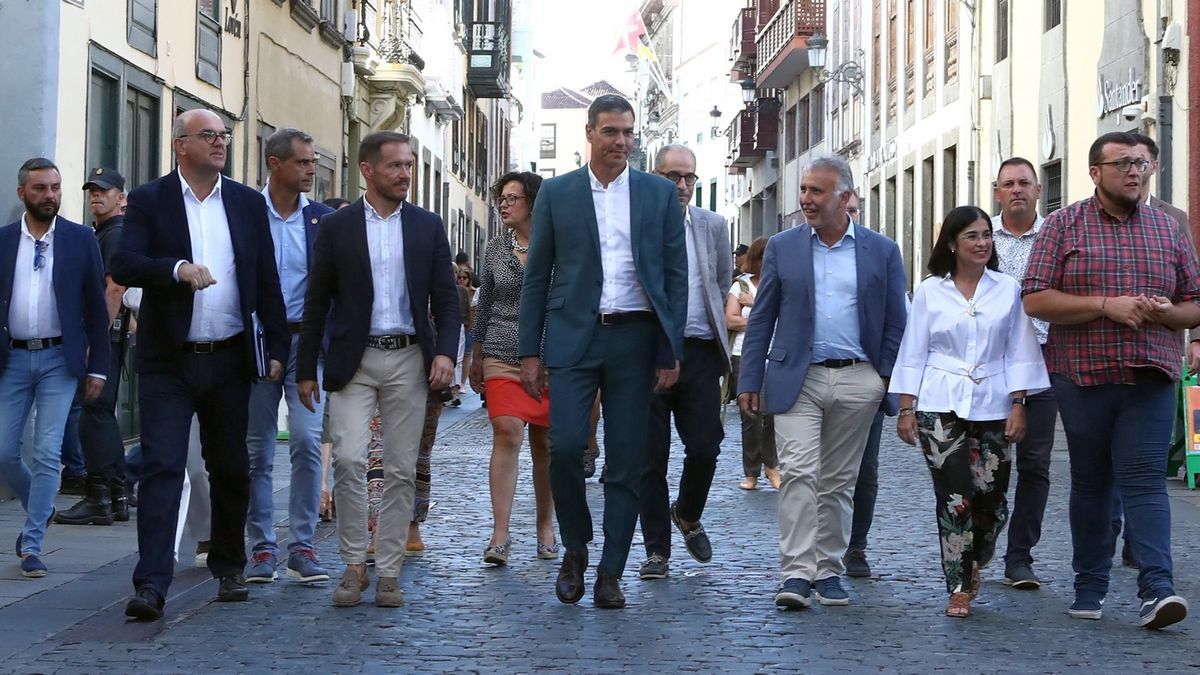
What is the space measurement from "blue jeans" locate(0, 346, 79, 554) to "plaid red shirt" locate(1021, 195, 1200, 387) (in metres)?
4.24

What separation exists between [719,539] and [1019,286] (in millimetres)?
2747

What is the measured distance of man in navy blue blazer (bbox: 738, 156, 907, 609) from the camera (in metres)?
7.67

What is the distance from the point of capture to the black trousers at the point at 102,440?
1041 cm

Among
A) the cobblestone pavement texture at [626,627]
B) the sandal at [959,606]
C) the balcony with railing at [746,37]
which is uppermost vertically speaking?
the balcony with railing at [746,37]

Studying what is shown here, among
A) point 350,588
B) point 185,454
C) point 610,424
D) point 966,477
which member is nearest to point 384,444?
point 350,588

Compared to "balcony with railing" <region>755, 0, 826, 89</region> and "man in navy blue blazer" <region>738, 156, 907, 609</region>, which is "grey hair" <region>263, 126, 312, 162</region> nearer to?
"man in navy blue blazer" <region>738, 156, 907, 609</region>

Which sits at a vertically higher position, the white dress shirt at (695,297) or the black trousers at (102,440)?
the white dress shirt at (695,297)

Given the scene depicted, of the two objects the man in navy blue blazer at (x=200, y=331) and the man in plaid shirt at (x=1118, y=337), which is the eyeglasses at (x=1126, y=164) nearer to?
the man in plaid shirt at (x=1118, y=337)

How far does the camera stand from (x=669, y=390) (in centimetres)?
813

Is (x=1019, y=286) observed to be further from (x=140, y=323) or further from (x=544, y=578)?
(x=140, y=323)

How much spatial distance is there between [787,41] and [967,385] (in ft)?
120

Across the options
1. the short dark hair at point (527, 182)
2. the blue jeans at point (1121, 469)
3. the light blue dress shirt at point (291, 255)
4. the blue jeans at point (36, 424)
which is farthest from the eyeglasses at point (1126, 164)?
the blue jeans at point (36, 424)

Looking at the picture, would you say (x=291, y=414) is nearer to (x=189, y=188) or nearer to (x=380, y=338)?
(x=380, y=338)

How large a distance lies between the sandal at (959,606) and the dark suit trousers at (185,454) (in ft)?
9.08
